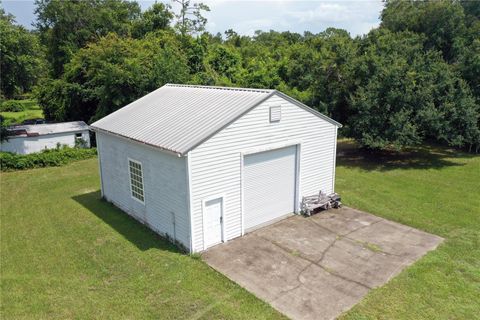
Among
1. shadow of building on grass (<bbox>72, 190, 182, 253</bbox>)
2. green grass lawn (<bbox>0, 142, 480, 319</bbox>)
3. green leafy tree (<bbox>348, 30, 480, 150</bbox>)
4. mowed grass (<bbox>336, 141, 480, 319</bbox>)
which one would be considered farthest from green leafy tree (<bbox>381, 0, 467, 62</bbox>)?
shadow of building on grass (<bbox>72, 190, 182, 253</bbox>)

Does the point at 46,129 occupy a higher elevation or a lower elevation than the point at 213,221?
higher

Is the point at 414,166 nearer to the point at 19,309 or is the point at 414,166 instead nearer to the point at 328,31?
the point at 19,309

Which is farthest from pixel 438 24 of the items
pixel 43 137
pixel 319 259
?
pixel 43 137

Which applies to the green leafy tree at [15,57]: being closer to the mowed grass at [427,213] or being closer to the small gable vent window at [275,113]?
the small gable vent window at [275,113]

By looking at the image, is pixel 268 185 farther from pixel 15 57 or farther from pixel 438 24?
pixel 438 24

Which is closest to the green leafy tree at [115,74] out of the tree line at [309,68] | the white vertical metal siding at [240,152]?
the tree line at [309,68]

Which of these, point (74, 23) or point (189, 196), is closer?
point (189, 196)

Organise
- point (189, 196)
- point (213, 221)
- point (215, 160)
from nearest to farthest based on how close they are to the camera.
Answer: point (189, 196) → point (215, 160) → point (213, 221)

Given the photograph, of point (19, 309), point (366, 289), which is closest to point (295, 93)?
point (366, 289)
